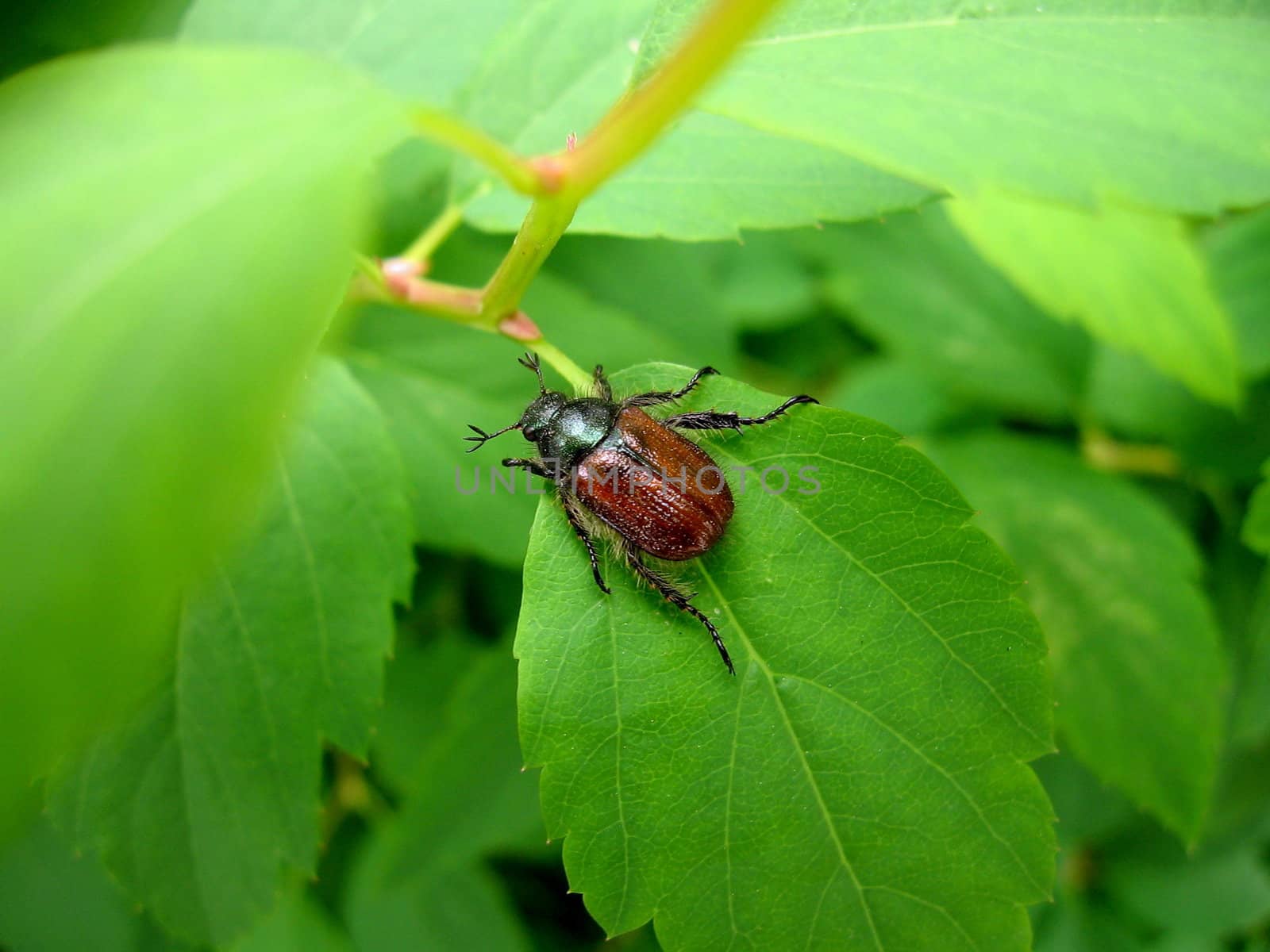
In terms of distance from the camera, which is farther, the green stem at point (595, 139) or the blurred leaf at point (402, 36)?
the blurred leaf at point (402, 36)

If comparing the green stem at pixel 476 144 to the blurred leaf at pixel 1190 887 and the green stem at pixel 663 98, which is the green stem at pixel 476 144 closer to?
the green stem at pixel 663 98

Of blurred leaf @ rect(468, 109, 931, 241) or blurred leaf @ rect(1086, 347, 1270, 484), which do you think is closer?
blurred leaf @ rect(468, 109, 931, 241)

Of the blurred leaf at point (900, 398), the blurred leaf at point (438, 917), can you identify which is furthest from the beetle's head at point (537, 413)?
the blurred leaf at point (438, 917)

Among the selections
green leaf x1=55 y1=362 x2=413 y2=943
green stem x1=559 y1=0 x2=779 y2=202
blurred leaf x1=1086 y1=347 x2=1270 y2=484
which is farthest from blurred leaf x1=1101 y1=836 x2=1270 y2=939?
green stem x1=559 y1=0 x2=779 y2=202

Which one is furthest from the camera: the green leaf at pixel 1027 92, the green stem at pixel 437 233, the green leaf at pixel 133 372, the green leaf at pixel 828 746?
the green stem at pixel 437 233

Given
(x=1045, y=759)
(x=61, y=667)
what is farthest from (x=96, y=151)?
(x=1045, y=759)

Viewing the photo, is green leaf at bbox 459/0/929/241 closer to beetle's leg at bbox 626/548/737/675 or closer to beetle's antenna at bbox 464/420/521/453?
beetle's antenna at bbox 464/420/521/453

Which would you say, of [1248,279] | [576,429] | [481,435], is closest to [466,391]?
[481,435]
